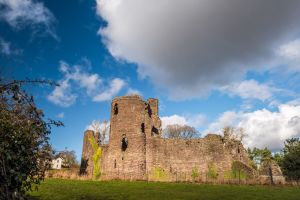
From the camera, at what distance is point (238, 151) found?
116ft

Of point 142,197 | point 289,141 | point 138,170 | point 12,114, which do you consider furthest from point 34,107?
point 289,141

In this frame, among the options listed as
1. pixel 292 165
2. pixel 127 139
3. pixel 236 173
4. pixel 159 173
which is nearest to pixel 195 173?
pixel 159 173

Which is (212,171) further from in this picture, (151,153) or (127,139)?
(127,139)

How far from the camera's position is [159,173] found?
32125 millimetres

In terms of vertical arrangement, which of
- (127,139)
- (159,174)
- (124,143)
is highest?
(127,139)

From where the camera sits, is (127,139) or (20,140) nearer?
(20,140)

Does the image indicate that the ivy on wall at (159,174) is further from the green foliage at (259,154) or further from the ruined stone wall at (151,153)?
the green foliage at (259,154)

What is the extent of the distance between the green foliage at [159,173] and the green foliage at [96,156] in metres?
6.14

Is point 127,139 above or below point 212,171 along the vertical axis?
above

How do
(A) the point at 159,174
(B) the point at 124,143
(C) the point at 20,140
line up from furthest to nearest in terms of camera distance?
(B) the point at 124,143, (A) the point at 159,174, (C) the point at 20,140

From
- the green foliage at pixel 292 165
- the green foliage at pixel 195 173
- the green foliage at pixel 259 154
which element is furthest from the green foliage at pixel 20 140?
the green foliage at pixel 259 154

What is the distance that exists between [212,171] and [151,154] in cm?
672

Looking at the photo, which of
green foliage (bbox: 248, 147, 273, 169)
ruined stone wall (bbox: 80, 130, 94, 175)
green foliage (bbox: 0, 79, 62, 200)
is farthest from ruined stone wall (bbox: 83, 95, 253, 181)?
green foliage (bbox: 248, 147, 273, 169)

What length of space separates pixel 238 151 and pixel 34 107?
103 feet
